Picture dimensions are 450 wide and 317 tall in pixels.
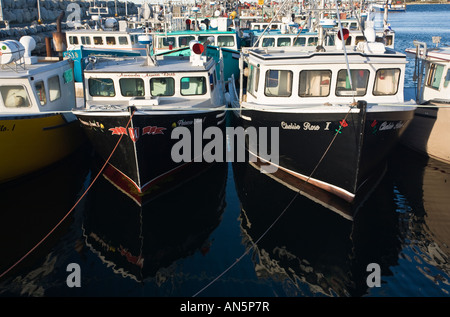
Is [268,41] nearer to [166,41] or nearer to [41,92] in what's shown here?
[166,41]

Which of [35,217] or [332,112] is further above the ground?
[332,112]

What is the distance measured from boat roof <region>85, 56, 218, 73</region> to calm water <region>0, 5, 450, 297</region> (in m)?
3.91

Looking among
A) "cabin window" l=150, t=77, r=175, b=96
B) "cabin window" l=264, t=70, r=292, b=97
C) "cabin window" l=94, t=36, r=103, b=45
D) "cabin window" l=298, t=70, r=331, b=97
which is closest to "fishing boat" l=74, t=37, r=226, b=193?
"cabin window" l=150, t=77, r=175, b=96

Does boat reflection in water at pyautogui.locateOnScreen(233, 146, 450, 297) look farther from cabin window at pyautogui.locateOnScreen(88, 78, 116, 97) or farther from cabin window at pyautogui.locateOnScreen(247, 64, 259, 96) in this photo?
cabin window at pyautogui.locateOnScreen(88, 78, 116, 97)

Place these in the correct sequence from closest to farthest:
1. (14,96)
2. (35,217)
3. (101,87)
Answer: (35,217) < (14,96) < (101,87)

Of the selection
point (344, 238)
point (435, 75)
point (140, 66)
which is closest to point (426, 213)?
point (344, 238)

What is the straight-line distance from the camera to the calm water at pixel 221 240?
1052 centimetres

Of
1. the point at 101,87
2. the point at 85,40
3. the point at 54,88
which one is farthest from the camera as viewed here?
the point at 85,40

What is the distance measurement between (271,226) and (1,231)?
313 inches

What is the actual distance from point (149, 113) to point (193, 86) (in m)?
3.10

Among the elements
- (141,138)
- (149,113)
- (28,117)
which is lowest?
(141,138)

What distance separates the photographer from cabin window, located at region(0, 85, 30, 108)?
15.1 m

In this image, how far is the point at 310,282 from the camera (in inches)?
421

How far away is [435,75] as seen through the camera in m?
18.3
